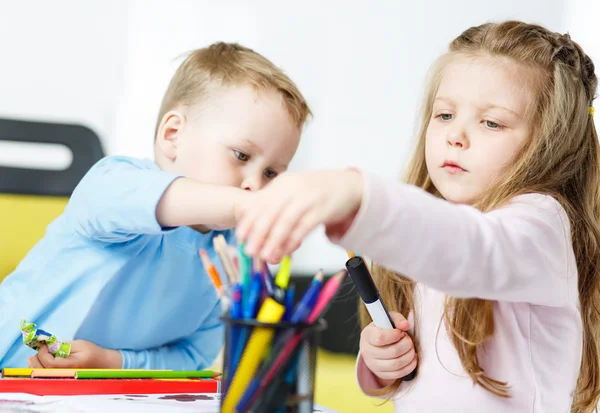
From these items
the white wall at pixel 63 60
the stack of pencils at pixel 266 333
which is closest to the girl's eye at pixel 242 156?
the stack of pencils at pixel 266 333

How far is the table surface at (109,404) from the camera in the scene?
658 mm

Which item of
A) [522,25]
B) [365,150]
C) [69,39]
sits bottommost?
[365,150]

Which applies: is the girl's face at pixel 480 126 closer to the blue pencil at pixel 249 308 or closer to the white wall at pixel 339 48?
the blue pencil at pixel 249 308

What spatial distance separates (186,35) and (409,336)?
2.13 meters

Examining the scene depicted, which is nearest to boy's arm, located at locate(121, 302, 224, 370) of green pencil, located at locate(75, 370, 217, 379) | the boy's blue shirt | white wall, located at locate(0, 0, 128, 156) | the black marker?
the boy's blue shirt

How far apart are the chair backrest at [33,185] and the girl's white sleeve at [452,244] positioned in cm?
102

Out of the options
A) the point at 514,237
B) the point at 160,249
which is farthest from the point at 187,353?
the point at 514,237

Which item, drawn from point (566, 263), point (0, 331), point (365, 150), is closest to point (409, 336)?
point (566, 263)

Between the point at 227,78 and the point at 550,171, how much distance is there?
477mm

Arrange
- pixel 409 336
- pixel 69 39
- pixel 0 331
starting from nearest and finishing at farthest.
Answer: pixel 409 336 → pixel 0 331 → pixel 69 39

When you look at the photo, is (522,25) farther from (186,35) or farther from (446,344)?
(186,35)

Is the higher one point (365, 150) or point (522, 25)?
→ point (522, 25)

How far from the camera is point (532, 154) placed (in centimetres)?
79

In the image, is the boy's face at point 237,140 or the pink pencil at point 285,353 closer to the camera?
the pink pencil at point 285,353
